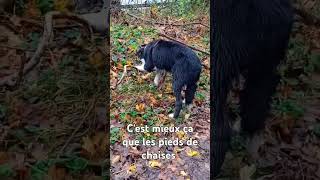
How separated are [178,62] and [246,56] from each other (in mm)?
387

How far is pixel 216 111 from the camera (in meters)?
3.03

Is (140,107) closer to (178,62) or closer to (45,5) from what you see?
(178,62)

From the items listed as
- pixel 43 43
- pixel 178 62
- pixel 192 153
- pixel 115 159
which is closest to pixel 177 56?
pixel 178 62

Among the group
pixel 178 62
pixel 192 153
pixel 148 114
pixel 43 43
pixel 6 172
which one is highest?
pixel 43 43

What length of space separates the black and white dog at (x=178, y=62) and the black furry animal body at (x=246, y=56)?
0.36 feet

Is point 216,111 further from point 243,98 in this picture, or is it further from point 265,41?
point 265,41

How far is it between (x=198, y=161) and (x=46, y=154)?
2.85 feet

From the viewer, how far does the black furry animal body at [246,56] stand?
2.98m

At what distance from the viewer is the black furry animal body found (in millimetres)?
2979

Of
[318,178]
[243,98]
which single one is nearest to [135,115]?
[243,98]

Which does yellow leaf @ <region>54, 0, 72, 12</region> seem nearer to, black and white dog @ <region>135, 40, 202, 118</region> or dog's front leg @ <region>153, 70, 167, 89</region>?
black and white dog @ <region>135, 40, 202, 118</region>

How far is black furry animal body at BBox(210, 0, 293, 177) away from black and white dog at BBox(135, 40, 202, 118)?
0.11m

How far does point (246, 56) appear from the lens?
3023 millimetres

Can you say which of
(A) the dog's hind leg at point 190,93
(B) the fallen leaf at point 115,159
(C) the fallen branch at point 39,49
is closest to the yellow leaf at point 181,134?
(A) the dog's hind leg at point 190,93
